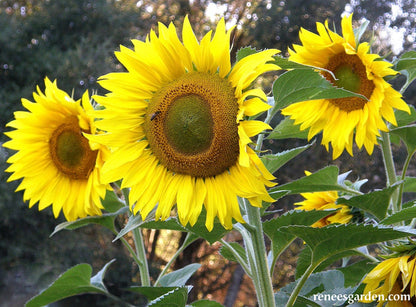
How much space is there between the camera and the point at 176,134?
23.8 inches

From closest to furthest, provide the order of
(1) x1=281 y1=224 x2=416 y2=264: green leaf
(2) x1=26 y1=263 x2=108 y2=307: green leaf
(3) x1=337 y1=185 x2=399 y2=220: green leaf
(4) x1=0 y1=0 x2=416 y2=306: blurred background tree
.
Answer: (1) x1=281 y1=224 x2=416 y2=264: green leaf → (3) x1=337 y1=185 x2=399 y2=220: green leaf → (2) x1=26 y1=263 x2=108 y2=307: green leaf → (4) x1=0 y1=0 x2=416 y2=306: blurred background tree

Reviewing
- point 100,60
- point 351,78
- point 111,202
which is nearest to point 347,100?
point 351,78

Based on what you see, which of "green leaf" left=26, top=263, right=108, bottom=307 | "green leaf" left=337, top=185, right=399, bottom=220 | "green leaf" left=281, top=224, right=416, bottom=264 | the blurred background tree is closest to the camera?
"green leaf" left=281, top=224, right=416, bottom=264

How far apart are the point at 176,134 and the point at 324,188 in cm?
23

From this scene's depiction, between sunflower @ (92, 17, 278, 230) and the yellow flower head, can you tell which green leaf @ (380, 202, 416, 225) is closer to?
sunflower @ (92, 17, 278, 230)

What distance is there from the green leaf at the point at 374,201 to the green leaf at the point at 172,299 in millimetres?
235

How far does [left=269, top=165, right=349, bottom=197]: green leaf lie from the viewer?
0.68 metres

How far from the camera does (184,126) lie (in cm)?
61

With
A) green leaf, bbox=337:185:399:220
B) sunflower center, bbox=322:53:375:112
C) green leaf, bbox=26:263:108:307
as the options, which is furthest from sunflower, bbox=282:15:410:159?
green leaf, bbox=26:263:108:307

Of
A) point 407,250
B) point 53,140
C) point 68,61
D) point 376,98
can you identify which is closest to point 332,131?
point 376,98

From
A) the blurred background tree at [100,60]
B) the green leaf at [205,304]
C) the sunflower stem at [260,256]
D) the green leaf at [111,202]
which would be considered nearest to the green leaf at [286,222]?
the sunflower stem at [260,256]

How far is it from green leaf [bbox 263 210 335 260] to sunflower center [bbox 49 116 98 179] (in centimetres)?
28

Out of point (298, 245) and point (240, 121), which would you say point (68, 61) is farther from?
point (240, 121)

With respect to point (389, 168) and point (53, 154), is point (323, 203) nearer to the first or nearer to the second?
point (389, 168)
